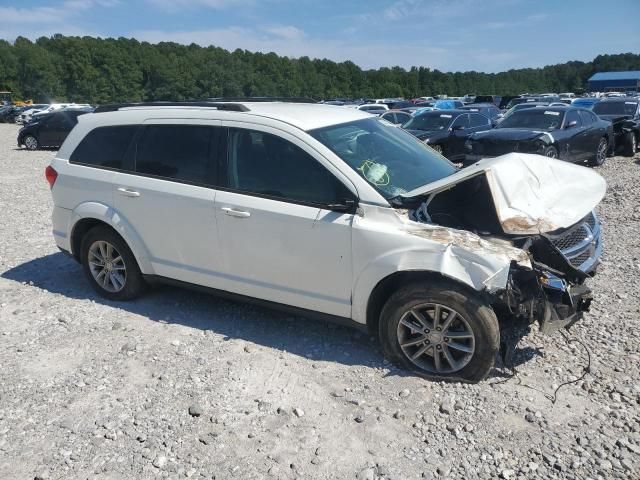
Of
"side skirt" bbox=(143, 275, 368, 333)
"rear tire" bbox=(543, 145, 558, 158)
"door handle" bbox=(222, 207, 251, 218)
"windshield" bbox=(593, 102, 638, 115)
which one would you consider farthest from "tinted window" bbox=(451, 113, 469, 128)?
"door handle" bbox=(222, 207, 251, 218)

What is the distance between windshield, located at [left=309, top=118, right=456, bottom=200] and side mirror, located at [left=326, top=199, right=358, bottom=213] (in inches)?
8.5

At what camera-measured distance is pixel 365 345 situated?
4.18 meters

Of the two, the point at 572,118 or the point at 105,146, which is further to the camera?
the point at 572,118

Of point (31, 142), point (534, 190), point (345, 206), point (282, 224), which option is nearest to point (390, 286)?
point (345, 206)

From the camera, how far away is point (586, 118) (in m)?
13.5

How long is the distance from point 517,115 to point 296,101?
9.76 m

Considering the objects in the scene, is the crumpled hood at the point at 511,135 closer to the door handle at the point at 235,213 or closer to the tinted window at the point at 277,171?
the tinted window at the point at 277,171

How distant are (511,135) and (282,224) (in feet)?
31.2

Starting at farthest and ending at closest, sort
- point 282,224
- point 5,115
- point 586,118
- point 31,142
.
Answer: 1. point 5,115
2. point 31,142
3. point 586,118
4. point 282,224

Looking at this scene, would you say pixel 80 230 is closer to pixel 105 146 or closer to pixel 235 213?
pixel 105 146

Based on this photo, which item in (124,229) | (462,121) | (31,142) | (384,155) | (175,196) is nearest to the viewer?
(384,155)

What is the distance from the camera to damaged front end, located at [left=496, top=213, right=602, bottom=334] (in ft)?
11.0

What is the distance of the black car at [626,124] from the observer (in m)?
15.6

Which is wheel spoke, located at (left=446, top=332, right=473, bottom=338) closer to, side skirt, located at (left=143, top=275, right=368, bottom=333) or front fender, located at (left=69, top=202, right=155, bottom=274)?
side skirt, located at (left=143, top=275, right=368, bottom=333)
